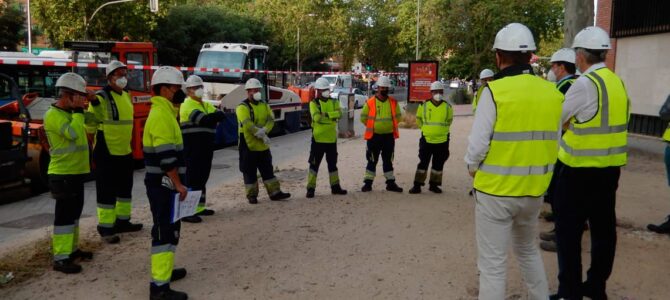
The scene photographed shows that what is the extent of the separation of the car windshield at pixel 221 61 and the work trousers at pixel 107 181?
10.8m

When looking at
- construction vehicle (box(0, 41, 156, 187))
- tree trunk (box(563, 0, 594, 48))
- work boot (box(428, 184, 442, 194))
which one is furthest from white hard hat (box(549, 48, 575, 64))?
construction vehicle (box(0, 41, 156, 187))

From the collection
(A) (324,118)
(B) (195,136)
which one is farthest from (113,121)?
(A) (324,118)

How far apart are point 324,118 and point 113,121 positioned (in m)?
3.29

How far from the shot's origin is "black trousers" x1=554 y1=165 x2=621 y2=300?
435 cm

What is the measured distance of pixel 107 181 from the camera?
21.5 feet

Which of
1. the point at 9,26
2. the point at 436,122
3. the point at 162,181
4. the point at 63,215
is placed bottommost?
the point at 63,215

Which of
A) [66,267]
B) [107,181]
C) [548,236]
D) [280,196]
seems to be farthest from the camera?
[280,196]

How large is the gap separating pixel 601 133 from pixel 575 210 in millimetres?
621

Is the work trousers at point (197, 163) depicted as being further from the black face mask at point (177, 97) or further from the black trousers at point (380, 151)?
the black trousers at point (380, 151)

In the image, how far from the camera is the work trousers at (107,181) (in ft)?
21.3

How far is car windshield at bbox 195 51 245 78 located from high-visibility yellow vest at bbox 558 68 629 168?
45.2 feet

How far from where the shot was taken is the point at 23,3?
5238cm

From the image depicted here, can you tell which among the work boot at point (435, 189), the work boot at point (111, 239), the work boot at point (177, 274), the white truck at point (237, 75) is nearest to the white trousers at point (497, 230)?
the work boot at point (177, 274)

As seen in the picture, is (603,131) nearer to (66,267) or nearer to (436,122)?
(436,122)
